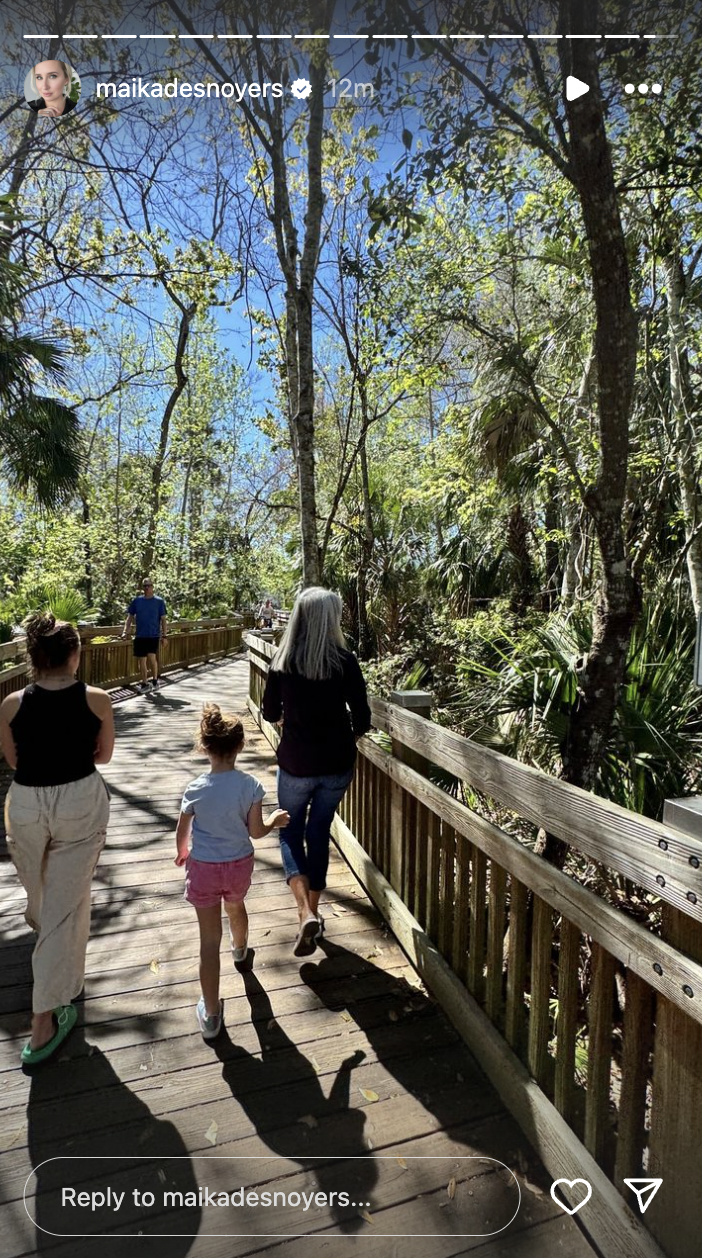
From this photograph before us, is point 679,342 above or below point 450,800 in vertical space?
above

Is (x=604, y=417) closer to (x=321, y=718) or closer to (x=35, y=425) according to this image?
(x=321, y=718)

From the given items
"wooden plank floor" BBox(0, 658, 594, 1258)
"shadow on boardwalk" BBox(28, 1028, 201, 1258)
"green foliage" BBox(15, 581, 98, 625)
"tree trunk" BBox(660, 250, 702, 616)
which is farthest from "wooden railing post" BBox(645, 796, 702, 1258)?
"green foliage" BBox(15, 581, 98, 625)

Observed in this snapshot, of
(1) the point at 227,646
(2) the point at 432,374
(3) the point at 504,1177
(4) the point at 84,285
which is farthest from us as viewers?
(1) the point at 227,646

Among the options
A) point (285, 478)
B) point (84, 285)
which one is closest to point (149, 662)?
point (84, 285)

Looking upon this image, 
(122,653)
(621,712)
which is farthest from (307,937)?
(122,653)

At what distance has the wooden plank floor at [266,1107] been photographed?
5.22 feet

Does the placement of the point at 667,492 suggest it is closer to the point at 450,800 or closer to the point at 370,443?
the point at 450,800

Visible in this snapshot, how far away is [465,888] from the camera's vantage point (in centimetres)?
251

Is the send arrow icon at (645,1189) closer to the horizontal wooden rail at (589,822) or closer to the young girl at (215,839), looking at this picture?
the horizontal wooden rail at (589,822)

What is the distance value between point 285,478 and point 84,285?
17394 mm

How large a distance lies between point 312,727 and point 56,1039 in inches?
58.0

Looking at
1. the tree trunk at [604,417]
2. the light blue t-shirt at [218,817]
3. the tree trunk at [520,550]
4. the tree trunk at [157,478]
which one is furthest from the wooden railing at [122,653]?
the tree trunk at [520,550]

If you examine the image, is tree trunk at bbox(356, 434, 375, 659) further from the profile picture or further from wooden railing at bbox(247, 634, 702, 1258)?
the profile picture

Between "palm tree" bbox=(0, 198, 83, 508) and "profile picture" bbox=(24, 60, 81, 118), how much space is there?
5.48 metres
